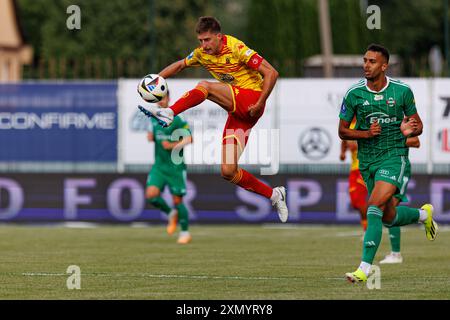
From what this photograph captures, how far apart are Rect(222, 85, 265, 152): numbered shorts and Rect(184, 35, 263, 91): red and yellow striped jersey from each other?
0.14m

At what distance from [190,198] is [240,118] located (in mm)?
10666

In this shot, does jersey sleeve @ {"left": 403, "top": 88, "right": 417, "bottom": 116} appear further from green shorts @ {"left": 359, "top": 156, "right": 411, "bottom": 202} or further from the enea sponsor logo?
green shorts @ {"left": 359, "top": 156, "right": 411, "bottom": 202}

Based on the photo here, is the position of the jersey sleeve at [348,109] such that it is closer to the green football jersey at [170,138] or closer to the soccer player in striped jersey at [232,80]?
the soccer player in striped jersey at [232,80]

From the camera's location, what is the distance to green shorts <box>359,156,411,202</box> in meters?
12.6

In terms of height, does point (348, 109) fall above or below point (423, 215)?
above

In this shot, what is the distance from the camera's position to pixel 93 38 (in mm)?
53375

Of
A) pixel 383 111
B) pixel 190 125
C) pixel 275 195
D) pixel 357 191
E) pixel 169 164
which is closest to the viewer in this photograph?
pixel 383 111

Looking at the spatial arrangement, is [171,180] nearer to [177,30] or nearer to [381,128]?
[381,128]

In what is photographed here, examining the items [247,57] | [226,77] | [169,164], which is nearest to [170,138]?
[169,164]

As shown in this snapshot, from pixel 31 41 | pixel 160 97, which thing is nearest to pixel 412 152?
pixel 160 97

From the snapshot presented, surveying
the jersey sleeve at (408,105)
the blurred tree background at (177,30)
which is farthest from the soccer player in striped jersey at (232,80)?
the blurred tree background at (177,30)

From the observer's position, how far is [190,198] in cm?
2456

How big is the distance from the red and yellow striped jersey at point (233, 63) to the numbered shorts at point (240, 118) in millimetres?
145
